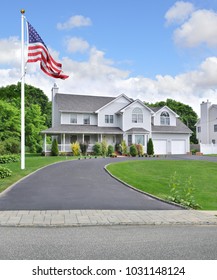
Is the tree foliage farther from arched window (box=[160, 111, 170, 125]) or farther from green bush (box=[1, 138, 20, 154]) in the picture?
arched window (box=[160, 111, 170, 125])

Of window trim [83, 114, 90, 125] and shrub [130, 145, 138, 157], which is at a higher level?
window trim [83, 114, 90, 125]

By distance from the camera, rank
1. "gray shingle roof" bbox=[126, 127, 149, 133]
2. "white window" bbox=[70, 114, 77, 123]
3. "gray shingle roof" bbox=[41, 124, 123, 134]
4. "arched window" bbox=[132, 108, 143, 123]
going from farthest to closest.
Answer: "arched window" bbox=[132, 108, 143, 123]
"white window" bbox=[70, 114, 77, 123]
"gray shingle roof" bbox=[126, 127, 149, 133]
"gray shingle roof" bbox=[41, 124, 123, 134]

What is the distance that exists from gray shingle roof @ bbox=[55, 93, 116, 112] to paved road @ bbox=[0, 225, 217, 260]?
3479 centimetres

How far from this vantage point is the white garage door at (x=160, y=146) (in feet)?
148

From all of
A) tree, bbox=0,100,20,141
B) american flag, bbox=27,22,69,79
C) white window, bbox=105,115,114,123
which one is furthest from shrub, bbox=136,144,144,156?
american flag, bbox=27,22,69,79

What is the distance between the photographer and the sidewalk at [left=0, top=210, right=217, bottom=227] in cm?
823

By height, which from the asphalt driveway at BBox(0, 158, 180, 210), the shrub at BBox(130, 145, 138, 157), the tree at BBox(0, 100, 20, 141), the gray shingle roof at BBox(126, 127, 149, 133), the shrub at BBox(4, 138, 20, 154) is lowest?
the asphalt driveway at BBox(0, 158, 180, 210)

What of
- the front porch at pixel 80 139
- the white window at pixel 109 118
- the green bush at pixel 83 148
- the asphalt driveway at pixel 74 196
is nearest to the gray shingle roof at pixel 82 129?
the front porch at pixel 80 139

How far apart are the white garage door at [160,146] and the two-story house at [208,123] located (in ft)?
55.0

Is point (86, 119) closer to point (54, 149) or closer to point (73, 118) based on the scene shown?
point (73, 118)

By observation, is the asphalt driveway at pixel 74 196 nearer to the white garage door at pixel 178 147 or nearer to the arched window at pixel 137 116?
the arched window at pixel 137 116

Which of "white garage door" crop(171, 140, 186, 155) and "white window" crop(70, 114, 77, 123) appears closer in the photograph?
"white window" crop(70, 114, 77, 123)
